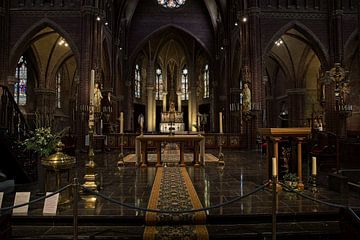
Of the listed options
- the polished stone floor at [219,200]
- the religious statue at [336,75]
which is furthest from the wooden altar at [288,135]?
the religious statue at [336,75]

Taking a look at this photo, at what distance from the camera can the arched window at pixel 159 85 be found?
3609 centimetres

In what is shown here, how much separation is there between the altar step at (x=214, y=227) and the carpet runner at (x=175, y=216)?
0.14 meters

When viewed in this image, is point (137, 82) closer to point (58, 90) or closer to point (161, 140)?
point (58, 90)

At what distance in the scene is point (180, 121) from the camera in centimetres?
2933

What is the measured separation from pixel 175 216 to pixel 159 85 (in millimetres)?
32380

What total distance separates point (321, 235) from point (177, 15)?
2818 centimetres

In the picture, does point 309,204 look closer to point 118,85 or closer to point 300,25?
point 300,25

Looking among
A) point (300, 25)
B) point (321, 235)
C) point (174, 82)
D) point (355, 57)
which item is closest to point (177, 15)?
point (174, 82)

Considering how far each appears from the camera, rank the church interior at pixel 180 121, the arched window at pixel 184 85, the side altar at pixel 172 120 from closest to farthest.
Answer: the church interior at pixel 180 121 → the side altar at pixel 172 120 → the arched window at pixel 184 85

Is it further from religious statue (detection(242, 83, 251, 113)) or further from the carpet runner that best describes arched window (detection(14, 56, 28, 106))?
the carpet runner

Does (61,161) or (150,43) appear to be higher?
(150,43)

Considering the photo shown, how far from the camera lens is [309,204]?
204 inches

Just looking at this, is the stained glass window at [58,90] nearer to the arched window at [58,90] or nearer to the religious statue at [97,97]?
the arched window at [58,90]

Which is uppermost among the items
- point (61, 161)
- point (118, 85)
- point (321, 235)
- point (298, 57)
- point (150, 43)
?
point (150, 43)
